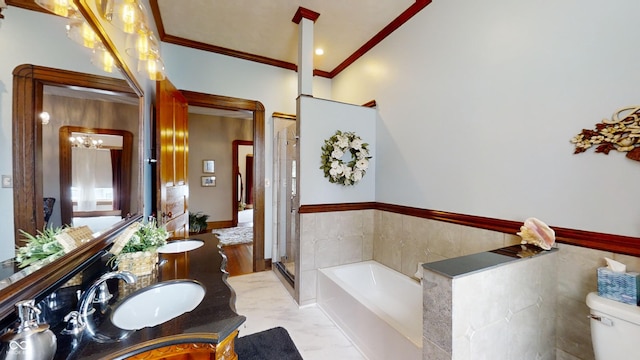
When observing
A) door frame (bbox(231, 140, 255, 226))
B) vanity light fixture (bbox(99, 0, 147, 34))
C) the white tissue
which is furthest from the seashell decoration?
door frame (bbox(231, 140, 255, 226))

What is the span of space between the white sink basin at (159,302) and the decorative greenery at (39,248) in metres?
0.31

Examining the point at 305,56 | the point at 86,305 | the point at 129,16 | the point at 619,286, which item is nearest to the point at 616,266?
the point at 619,286

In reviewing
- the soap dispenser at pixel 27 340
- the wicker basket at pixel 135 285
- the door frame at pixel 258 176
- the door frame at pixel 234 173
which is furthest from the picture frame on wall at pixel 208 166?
the soap dispenser at pixel 27 340

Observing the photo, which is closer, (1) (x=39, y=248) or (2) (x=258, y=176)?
(1) (x=39, y=248)

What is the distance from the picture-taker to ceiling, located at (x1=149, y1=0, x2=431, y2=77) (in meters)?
2.30

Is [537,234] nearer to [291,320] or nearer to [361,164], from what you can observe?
[361,164]

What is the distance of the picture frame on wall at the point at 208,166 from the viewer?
5500 millimetres

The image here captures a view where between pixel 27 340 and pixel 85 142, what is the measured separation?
2.72 feet


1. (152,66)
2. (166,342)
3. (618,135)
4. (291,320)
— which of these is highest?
(152,66)

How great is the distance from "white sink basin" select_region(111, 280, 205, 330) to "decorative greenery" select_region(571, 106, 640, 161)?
2078 mm

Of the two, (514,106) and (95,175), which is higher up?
(514,106)

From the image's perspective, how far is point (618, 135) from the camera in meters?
1.18

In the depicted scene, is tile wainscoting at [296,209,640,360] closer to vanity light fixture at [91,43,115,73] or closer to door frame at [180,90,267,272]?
door frame at [180,90,267,272]

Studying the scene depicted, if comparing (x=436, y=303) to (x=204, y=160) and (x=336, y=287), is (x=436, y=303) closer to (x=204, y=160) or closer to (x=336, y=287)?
(x=336, y=287)
